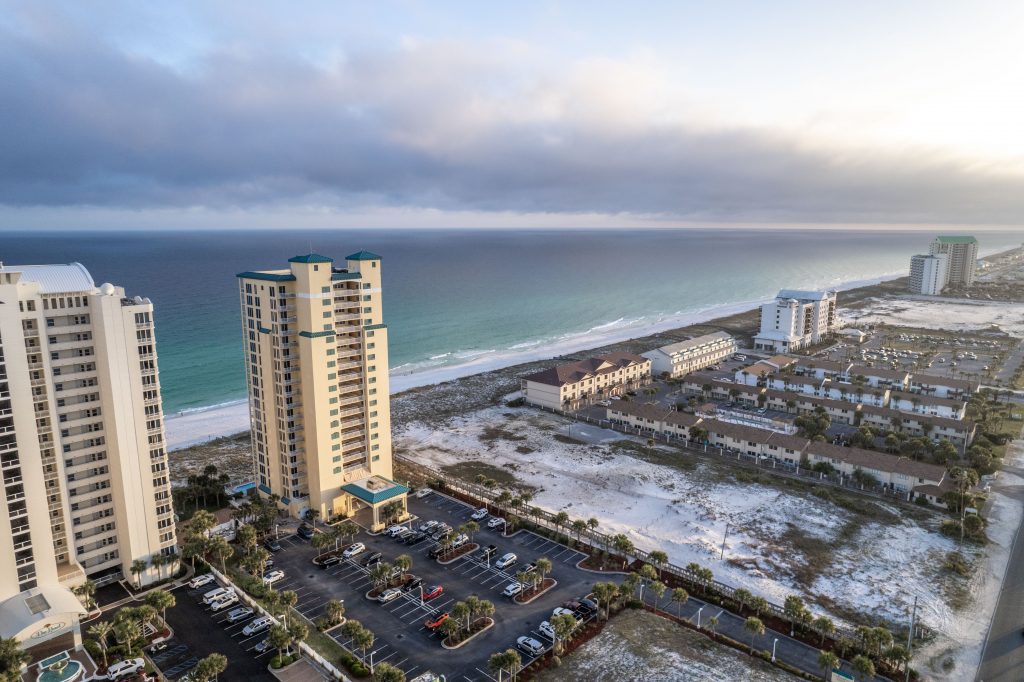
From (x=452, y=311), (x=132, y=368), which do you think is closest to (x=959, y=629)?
(x=132, y=368)

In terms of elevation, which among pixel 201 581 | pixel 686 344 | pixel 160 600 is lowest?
pixel 201 581

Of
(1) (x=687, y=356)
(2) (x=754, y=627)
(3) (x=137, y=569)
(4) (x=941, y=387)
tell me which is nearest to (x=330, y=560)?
(3) (x=137, y=569)

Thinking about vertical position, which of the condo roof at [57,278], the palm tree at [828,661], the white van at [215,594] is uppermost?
the condo roof at [57,278]

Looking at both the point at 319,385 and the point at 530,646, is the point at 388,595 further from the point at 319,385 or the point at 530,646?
the point at 319,385

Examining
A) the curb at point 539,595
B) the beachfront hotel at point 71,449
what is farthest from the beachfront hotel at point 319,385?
the curb at point 539,595

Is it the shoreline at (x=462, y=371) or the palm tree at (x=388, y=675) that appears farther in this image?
the shoreline at (x=462, y=371)

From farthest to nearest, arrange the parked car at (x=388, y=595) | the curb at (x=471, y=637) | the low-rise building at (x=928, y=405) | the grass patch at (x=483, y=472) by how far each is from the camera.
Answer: the low-rise building at (x=928, y=405), the grass patch at (x=483, y=472), the parked car at (x=388, y=595), the curb at (x=471, y=637)

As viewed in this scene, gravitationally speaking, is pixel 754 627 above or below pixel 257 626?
above

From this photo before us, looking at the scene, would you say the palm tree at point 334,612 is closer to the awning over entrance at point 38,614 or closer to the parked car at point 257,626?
the parked car at point 257,626

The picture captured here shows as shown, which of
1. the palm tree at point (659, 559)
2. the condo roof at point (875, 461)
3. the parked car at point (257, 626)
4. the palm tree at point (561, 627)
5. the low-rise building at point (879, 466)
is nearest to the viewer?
the palm tree at point (561, 627)
